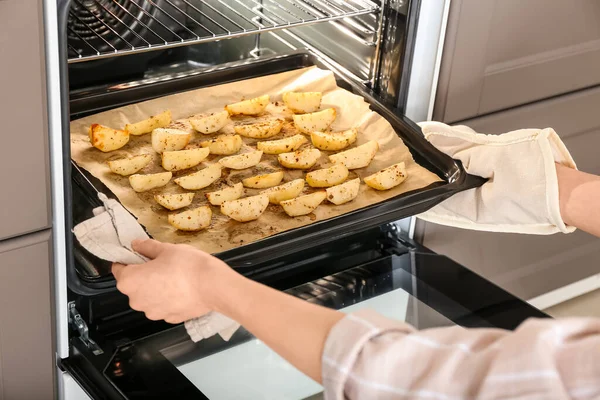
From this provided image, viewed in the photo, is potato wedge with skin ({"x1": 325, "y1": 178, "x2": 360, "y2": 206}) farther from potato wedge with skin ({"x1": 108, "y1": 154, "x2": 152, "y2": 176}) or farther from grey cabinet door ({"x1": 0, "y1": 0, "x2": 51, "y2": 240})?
grey cabinet door ({"x1": 0, "y1": 0, "x2": 51, "y2": 240})

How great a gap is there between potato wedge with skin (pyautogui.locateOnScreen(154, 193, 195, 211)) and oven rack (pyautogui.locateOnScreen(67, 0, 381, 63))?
1.07 feet

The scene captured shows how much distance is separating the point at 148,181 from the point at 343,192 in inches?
13.0

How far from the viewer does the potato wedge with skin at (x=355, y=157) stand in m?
1.46

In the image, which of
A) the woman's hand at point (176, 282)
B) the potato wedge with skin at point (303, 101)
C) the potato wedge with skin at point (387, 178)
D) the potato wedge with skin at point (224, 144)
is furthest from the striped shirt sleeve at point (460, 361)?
the potato wedge with skin at point (303, 101)

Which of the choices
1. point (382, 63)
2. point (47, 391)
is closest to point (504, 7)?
point (382, 63)

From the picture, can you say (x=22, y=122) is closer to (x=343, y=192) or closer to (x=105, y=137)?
(x=105, y=137)

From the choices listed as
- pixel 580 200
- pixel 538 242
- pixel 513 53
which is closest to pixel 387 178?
pixel 580 200

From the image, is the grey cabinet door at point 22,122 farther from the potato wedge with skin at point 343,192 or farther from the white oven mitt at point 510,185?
the white oven mitt at point 510,185

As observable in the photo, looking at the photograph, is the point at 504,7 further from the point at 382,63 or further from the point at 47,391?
the point at 47,391

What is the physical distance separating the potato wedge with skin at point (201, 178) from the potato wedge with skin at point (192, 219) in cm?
→ 10

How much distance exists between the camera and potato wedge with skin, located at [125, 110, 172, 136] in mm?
1453

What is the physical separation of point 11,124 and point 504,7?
0.95 meters

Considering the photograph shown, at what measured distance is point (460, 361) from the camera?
0.77 m

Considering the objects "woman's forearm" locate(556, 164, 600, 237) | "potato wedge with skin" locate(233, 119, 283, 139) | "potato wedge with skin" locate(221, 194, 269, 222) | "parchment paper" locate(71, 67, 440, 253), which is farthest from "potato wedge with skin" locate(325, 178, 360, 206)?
"woman's forearm" locate(556, 164, 600, 237)
